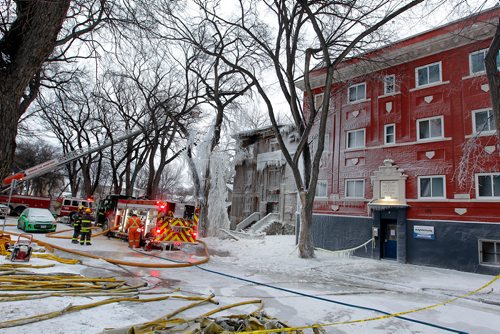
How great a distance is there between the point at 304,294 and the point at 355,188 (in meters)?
12.4

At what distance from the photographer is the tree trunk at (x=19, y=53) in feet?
14.9

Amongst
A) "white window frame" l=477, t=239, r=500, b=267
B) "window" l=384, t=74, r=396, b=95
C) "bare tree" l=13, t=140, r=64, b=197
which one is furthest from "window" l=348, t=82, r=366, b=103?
"bare tree" l=13, t=140, r=64, b=197

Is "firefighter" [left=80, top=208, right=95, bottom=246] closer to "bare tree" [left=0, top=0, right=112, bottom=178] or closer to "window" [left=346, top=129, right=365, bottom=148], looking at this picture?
"bare tree" [left=0, top=0, right=112, bottom=178]

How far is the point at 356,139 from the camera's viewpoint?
20.3 meters

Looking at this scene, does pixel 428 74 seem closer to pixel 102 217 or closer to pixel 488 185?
pixel 488 185

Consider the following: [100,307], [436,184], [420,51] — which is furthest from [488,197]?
[100,307]

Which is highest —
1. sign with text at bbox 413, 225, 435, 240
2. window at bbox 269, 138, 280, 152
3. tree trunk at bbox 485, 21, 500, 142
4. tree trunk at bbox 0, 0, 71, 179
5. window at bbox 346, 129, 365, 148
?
window at bbox 269, 138, 280, 152

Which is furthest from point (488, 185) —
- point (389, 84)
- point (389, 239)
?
point (389, 84)

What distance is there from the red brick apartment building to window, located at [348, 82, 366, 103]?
63 mm

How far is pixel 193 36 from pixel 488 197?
16599mm

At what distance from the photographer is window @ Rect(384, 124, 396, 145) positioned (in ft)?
61.1

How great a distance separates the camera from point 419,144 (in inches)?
683

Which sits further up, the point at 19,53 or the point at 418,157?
the point at 418,157

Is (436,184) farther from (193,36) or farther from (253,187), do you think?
(253,187)
